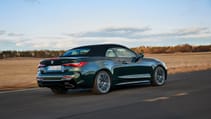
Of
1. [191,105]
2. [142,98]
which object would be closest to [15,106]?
[142,98]

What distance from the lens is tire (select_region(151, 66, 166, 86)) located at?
49.1ft

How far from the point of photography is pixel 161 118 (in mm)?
8516

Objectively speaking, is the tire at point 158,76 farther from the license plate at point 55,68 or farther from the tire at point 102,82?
the license plate at point 55,68

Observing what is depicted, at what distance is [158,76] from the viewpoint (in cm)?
1521

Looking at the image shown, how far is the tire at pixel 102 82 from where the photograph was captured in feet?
41.8

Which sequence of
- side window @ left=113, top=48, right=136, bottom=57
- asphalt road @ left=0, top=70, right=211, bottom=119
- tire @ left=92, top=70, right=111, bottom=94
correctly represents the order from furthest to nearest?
side window @ left=113, top=48, right=136, bottom=57, tire @ left=92, top=70, right=111, bottom=94, asphalt road @ left=0, top=70, right=211, bottom=119

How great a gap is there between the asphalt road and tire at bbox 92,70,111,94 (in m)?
0.20

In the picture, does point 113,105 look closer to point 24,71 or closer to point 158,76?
point 158,76

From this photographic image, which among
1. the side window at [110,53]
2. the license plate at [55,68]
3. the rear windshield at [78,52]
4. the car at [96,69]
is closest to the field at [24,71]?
the rear windshield at [78,52]

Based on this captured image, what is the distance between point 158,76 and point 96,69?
3.23m

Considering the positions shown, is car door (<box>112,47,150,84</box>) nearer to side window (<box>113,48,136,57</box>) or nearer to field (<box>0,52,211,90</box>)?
side window (<box>113,48,136,57</box>)

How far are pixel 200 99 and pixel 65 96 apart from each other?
3.80 metres

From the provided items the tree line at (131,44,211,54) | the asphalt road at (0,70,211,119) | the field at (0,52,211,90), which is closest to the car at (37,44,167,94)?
the asphalt road at (0,70,211,119)

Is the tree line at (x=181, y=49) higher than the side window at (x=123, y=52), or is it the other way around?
the side window at (x=123, y=52)
